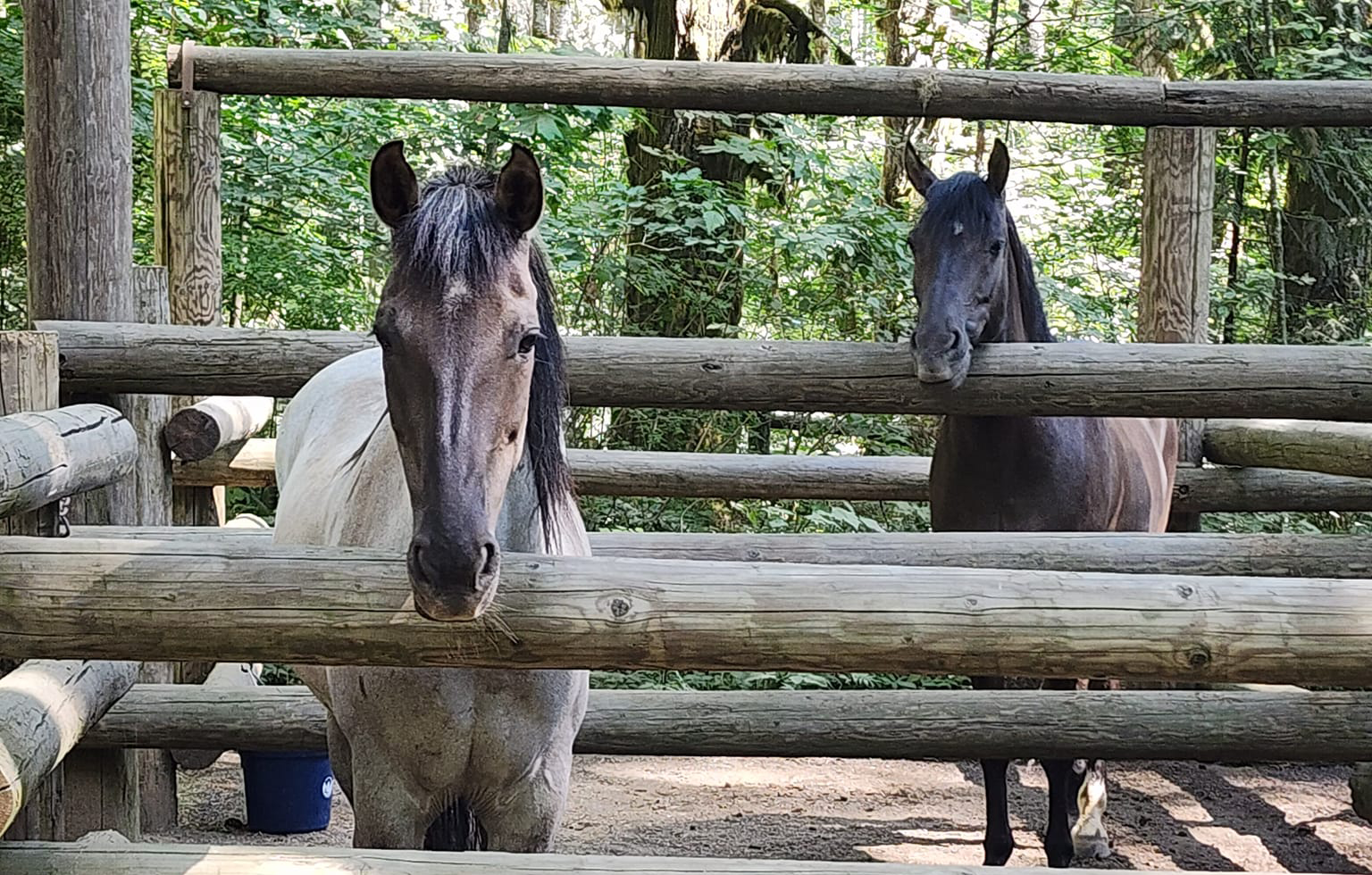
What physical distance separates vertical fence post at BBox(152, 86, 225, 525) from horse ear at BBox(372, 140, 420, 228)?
252 cm

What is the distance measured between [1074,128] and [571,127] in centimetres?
487

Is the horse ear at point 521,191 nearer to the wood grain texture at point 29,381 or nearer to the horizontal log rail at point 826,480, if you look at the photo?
the wood grain texture at point 29,381

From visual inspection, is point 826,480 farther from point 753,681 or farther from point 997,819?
point 997,819

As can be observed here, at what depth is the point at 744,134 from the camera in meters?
8.71

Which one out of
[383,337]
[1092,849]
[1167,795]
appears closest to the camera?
[383,337]

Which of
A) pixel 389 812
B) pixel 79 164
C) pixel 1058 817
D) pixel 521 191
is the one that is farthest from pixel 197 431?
pixel 1058 817

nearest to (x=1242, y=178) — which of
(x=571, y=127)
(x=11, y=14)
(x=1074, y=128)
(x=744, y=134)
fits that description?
(x=1074, y=128)

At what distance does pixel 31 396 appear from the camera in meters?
2.71

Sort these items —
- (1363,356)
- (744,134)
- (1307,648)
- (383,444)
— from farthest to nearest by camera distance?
(744,134) < (1363,356) < (383,444) < (1307,648)

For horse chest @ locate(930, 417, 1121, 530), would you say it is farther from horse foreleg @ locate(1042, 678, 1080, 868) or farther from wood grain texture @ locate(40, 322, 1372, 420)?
wood grain texture @ locate(40, 322, 1372, 420)

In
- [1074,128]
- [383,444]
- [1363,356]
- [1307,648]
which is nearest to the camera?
[1307,648]

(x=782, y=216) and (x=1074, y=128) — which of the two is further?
(x=1074, y=128)

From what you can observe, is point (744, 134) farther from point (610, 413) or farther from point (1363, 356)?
point (1363, 356)

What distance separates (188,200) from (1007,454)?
3.07m
